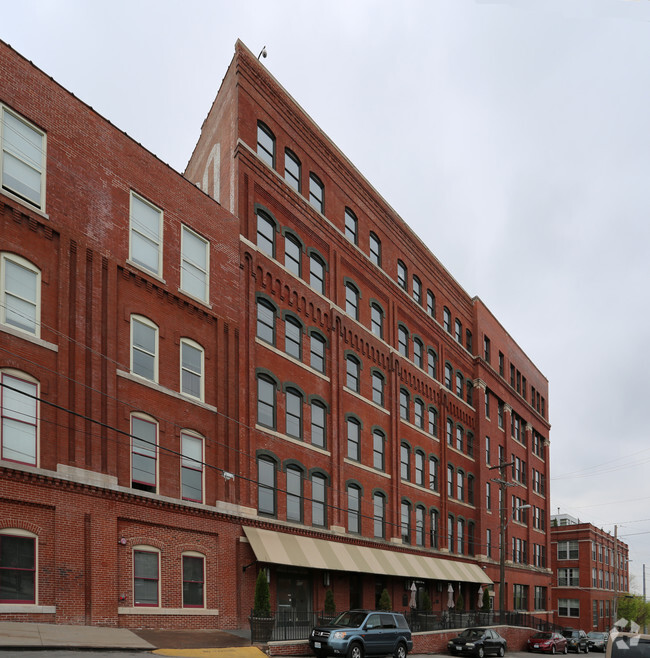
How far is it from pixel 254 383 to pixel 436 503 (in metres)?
21.2

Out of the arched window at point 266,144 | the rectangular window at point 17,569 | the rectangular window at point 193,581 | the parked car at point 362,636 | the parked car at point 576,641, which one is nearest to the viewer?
the rectangular window at point 17,569

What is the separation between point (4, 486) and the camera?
20.4 m

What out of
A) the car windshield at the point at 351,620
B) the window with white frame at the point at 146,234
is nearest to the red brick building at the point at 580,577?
the car windshield at the point at 351,620

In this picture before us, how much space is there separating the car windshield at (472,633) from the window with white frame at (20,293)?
25.4m

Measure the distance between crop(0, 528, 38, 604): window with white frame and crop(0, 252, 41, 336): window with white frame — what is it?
5.56m

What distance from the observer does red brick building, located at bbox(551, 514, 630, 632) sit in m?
88.6

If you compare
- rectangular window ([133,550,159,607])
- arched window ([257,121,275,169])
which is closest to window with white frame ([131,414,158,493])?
rectangular window ([133,550,159,607])

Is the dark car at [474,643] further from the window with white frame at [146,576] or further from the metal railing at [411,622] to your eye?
the window with white frame at [146,576]

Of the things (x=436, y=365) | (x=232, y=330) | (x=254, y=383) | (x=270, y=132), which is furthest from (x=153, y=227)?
(x=436, y=365)

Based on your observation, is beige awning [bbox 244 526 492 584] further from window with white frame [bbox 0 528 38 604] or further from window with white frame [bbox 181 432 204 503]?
window with white frame [bbox 0 528 38 604]

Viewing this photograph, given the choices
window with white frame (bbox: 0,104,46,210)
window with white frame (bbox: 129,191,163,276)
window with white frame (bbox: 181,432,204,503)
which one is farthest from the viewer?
window with white frame (bbox: 181,432,204,503)

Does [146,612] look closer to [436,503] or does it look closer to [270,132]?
[270,132]

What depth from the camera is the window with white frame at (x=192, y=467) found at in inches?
1054

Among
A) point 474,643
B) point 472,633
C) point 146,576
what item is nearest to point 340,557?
point 474,643
